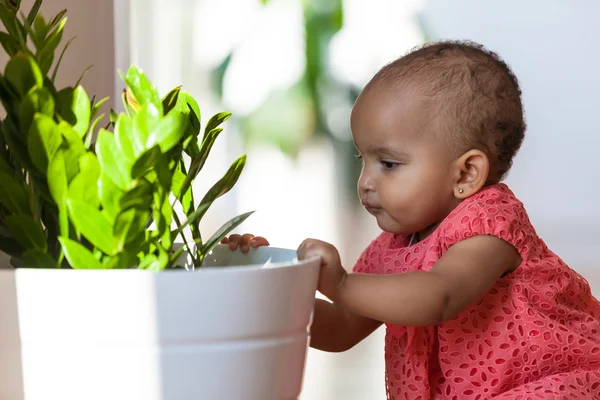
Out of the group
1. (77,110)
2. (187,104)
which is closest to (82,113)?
(77,110)

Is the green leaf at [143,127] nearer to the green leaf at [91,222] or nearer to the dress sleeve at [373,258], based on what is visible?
the green leaf at [91,222]

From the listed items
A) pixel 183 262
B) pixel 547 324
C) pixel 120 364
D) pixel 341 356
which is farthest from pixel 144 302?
pixel 341 356

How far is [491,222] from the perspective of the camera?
1.04 m

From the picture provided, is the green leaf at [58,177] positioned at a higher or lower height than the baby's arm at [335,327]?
higher

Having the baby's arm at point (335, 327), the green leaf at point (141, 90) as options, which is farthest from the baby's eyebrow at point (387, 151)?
the green leaf at point (141, 90)

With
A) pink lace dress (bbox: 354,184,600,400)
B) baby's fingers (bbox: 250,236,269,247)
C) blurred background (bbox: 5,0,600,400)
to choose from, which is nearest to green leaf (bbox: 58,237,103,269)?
baby's fingers (bbox: 250,236,269,247)

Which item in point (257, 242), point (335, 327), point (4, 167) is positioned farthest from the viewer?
point (335, 327)

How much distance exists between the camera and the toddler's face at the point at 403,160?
1115 millimetres

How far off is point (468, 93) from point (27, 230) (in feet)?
2.13

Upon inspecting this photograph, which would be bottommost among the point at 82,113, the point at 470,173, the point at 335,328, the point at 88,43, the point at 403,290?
the point at 335,328

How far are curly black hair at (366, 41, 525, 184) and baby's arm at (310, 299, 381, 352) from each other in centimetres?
28

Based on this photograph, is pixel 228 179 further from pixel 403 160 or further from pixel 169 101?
pixel 403 160

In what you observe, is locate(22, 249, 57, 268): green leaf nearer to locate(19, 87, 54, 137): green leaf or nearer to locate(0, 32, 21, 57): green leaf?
locate(19, 87, 54, 137): green leaf

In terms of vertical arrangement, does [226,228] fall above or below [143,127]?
below
